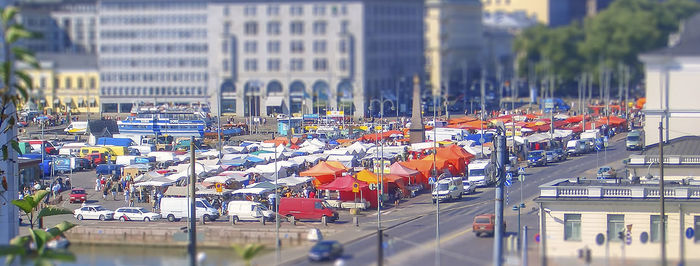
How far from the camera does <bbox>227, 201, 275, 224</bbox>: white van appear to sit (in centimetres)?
3544

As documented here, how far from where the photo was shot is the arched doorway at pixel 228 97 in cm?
5024

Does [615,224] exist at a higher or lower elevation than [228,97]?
lower

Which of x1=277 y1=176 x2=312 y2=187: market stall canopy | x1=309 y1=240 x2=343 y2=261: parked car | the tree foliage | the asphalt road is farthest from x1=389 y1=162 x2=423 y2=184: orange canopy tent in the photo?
the tree foliage

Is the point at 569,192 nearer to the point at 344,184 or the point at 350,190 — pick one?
the point at 350,190

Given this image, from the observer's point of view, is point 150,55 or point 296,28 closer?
point 150,55

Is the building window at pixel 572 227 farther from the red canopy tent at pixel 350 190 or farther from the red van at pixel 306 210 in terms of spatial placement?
the red canopy tent at pixel 350 190

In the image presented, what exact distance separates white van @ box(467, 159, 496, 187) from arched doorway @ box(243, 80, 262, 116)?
33.7 feet

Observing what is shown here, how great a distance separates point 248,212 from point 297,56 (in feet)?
81.4

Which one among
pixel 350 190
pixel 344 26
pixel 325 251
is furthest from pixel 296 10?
pixel 325 251

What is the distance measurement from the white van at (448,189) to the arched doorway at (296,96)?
45.1 feet

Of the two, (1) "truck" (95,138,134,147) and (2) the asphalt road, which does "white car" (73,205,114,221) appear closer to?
(2) the asphalt road

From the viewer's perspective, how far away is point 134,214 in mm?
36125

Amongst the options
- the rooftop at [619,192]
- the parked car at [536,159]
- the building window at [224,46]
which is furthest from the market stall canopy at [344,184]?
the building window at [224,46]

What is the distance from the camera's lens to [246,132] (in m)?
45.7
